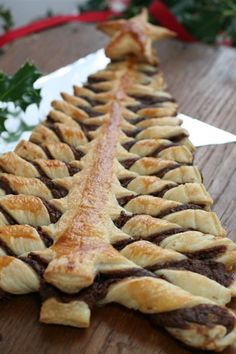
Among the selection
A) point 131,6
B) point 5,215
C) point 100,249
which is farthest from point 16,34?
point 100,249

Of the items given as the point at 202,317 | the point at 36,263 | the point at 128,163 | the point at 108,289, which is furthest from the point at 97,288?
the point at 128,163

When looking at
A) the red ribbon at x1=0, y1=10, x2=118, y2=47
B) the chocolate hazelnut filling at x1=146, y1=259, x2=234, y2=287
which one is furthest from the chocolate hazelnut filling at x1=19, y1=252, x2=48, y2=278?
the red ribbon at x1=0, y1=10, x2=118, y2=47

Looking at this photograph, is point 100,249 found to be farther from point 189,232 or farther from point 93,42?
point 93,42

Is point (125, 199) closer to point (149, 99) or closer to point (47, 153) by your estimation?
point (47, 153)

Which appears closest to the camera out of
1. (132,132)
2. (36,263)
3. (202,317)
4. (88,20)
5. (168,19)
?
Result: (202,317)

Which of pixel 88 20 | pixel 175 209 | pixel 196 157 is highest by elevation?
pixel 88 20

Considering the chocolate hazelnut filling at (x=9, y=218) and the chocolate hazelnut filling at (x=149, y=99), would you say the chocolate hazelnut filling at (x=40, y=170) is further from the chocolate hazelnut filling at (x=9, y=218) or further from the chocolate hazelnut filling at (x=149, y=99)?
the chocolate hazelnut filling at (x=149, y=99)
